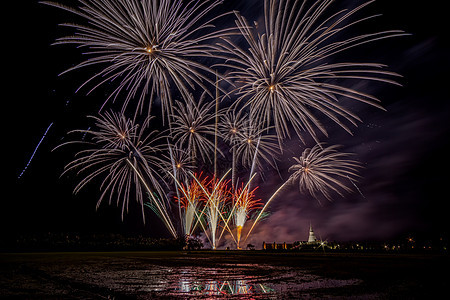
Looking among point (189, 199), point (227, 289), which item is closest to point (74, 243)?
point (189, 199)

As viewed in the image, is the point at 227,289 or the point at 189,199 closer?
the point at 227,289

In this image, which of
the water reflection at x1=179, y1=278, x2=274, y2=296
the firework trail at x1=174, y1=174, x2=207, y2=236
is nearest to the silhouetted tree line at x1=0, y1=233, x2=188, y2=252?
the firework trail at x1=174, y1=174, x2=207, y2=236

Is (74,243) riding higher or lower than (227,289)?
lower

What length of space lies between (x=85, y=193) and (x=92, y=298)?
115ft

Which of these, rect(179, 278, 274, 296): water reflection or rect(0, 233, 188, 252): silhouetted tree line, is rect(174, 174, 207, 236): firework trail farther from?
rect(179, 278, 274, 296): water reflection

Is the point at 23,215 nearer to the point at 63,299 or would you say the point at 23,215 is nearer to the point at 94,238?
the point at 94,238

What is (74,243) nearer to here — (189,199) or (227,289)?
(189,199)

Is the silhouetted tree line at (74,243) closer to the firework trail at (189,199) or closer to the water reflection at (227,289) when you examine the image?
the firework trail at (189,199)

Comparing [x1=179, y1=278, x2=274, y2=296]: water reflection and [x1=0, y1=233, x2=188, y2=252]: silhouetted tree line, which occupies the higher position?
[x1=179, y1=278, x2=274, y2=296]: water reflection

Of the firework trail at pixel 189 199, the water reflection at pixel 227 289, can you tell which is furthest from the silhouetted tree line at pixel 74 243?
the water reflection at pixel 227 289

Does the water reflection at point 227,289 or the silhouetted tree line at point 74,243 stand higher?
the water reflection at point 227,289

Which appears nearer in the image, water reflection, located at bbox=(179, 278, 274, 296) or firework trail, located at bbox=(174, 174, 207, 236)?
water reflection, located at bbox=(179, 278, 274, 296)

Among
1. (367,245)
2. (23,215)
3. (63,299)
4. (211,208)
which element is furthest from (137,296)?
→ (23,215)

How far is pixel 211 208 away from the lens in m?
26.6
